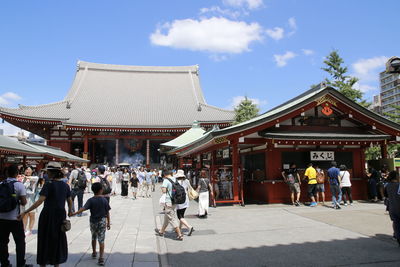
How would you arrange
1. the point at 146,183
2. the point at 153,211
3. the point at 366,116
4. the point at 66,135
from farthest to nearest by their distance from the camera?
the point at 66,135
the point at 146,183
the point at 366,116
the point at 153,211

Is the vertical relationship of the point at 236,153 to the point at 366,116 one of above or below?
below

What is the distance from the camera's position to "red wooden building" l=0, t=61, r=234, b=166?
28.2m

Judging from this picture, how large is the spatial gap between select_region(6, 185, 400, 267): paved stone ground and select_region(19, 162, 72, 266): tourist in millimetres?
882

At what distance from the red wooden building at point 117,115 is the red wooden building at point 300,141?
15.9 m

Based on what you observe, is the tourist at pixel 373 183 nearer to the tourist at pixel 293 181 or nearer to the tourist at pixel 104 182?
the tourist at pixel 293 181

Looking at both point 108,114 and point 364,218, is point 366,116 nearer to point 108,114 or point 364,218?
point 364,218

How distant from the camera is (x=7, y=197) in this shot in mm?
4887

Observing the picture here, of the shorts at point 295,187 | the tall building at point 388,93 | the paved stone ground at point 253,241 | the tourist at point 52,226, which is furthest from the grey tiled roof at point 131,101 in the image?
the tall building at point 388,93

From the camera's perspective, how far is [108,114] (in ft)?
102

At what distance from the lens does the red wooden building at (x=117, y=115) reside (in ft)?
92.5

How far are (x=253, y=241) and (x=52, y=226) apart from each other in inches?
168

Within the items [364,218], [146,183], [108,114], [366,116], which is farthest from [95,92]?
[364,218]

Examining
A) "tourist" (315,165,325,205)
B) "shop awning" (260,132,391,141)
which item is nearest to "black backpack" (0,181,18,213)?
"shop awning" (260,132,391,141)

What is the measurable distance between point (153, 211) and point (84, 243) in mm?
5236
